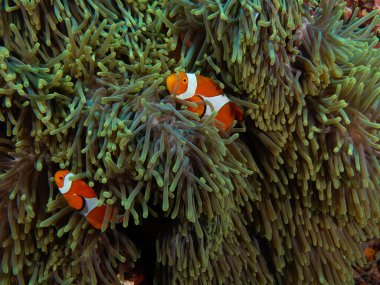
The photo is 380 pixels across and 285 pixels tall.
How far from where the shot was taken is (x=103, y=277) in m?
1.29

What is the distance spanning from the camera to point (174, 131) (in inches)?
44.9

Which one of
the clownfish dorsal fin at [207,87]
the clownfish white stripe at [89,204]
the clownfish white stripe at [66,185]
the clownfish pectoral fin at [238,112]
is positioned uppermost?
the clownfish dorsal fin at [207,87]

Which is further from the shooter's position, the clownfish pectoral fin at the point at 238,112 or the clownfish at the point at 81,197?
the clownfish pectoral fin at the point at 238,112

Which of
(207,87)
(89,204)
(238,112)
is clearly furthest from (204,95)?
(89,204)

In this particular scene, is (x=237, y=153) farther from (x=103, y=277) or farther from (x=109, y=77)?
(x=103, y=277)

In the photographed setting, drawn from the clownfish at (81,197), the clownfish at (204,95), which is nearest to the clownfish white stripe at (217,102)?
the clownfish at (204,95)

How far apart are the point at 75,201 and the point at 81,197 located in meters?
0.02

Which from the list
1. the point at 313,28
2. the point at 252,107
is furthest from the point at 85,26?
the point at 313,28

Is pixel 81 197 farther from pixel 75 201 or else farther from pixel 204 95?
pixel 204 95

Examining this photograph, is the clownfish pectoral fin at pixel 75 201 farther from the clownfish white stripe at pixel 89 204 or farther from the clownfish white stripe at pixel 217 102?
the clownfish white stripe at pixel 217 102

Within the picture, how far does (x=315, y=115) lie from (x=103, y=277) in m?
0.85

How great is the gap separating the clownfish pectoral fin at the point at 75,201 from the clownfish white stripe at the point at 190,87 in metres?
0.42

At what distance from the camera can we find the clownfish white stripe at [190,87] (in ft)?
4.00

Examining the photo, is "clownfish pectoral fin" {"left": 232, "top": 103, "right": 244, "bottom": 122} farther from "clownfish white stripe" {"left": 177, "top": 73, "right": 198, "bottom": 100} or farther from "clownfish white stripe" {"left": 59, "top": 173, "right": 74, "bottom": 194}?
"clownfish white stripe" {"left": 59, "top": 173, "right": 74, "bottom": 194}
